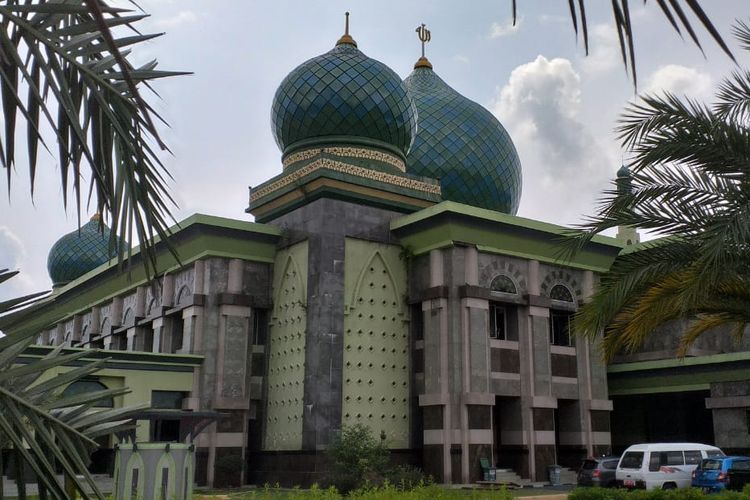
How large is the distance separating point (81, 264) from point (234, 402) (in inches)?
747

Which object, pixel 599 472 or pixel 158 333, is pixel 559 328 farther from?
pixel 158 333

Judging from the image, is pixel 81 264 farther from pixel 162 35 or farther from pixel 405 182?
pixel 162 35

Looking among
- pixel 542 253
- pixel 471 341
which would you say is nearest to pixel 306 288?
pixel 471 341

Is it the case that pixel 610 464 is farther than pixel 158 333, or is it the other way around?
pixel 158 333

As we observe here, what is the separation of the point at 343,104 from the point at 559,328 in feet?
32.4

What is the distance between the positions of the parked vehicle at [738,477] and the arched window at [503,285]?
860cm

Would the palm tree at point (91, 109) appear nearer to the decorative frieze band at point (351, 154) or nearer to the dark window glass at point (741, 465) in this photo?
the dark window glass at point (741, 465)

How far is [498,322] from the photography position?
82.5 feet

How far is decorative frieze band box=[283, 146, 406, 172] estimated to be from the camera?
2591cm

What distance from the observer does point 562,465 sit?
2570 cm

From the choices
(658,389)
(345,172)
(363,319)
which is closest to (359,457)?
(363,319)

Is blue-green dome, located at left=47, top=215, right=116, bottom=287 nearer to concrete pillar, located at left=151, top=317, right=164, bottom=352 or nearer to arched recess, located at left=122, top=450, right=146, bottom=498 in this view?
concrete pillar, located at left=151, top=317, right=164, bottom=352

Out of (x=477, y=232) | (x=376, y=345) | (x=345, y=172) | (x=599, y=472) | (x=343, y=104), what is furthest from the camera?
(x=343, y=104)

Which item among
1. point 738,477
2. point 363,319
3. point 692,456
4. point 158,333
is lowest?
point 738,477
